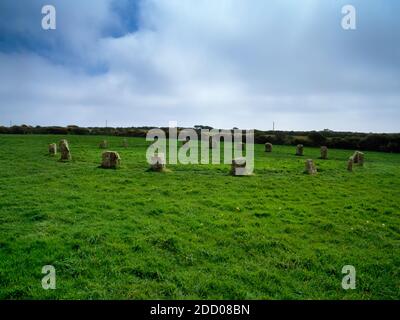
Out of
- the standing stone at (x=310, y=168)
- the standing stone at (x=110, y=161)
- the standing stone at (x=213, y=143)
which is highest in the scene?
the standing stone at (x=213, y=143)

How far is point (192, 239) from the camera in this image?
8.83 meters

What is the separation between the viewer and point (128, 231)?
9188 millimetres

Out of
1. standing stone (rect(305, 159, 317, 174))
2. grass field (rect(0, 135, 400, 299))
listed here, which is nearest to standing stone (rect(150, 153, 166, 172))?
grass field (rect(0, 135, 400, 299))

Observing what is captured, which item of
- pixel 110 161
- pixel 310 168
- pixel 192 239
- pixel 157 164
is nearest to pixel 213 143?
pixel 310 168

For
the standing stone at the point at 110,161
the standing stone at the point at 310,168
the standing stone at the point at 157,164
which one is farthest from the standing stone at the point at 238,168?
the standing stone at the point at 110,161

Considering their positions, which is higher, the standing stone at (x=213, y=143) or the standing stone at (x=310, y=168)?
the standing stone at (x=213, y=143)

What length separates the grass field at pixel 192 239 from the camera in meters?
6.56

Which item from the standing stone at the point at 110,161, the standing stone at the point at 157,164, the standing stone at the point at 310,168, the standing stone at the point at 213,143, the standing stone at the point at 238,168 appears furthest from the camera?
the standing stone at the point at 213,143

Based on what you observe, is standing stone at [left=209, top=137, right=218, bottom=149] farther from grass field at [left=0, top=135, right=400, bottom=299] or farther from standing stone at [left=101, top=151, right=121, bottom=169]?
grass field at [left=0, top=135, right=400, bottom=299]

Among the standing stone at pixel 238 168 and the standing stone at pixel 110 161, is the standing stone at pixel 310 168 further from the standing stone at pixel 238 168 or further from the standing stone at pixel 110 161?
the standing stone at pixel 110 161

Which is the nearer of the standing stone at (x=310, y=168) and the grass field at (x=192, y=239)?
the grass field at (x=192, y=239)

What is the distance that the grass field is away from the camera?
6562 mm
